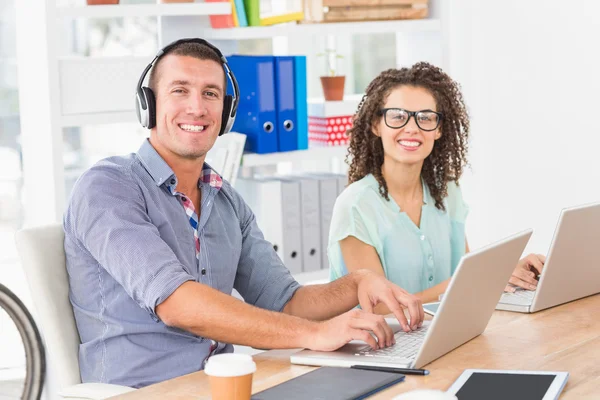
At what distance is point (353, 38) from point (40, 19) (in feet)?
5.88

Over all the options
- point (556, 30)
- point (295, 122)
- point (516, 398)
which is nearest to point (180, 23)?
point (295, 122)

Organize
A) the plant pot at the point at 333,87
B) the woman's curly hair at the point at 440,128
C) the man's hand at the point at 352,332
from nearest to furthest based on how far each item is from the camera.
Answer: the man's hand at the point at 352,332
the woman's curly hair at the point at 440,128
the plant pot at the point at 333,87

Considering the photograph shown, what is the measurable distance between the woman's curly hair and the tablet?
1077mm

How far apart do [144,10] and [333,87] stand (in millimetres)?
859

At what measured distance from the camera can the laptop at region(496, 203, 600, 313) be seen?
193 cm

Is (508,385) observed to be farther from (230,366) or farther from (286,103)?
(286,103)

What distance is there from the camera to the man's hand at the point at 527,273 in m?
2.20

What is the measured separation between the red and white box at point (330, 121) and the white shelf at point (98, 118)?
819 mm

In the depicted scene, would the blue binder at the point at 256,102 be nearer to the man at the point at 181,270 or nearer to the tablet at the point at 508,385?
the man at the point at 181,270

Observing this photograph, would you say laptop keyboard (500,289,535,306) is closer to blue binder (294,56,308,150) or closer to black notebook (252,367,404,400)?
black notebook (252,367,404,400)

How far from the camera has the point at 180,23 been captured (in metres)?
3.30

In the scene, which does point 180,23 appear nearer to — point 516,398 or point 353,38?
point 353,38

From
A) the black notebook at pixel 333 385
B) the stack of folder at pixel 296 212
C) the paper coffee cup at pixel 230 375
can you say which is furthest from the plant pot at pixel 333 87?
the paper coffee cup at pixel 230 375

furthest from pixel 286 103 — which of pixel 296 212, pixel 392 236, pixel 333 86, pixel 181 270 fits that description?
pixel 181 270
